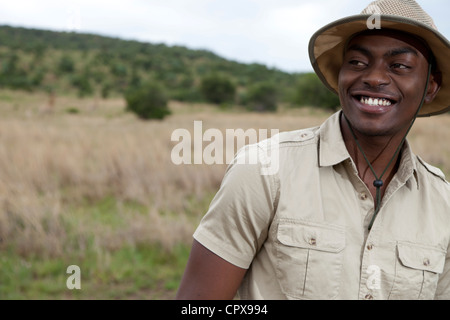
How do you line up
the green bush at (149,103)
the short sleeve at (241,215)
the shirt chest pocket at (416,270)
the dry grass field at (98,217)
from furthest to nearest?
the green bush at (149,103) < the dry grass field at (98,217) < the shirt chest pocket at (416,270) < the short sleeve at (241,215)

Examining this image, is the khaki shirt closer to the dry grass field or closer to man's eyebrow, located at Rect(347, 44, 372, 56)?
man's eyebrow, located at Rect(347, 44, 372, 56)

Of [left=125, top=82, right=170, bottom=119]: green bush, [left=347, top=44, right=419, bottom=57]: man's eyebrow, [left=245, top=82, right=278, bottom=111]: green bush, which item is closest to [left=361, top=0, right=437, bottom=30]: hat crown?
[left=347, top=44, right=419, bottom=57]: man's eyebrow

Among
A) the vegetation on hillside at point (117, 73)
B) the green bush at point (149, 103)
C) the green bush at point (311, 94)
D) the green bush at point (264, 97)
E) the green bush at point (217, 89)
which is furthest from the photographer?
the green bush at point (217, 89)

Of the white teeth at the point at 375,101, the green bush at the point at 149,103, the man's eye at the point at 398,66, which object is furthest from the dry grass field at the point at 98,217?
the green bush at the point at 149,103

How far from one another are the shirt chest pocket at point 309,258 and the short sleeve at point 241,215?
0.27ft

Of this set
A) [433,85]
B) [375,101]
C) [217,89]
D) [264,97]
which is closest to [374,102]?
[375,101]

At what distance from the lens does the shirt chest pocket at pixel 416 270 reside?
1560 mm

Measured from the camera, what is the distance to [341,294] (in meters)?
1.51

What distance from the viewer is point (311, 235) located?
1.50 meters

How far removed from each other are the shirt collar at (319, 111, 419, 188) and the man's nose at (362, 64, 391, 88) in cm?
19

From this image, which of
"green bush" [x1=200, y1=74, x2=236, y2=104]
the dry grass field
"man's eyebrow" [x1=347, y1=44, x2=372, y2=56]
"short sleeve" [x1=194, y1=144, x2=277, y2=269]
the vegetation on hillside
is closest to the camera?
"short sleeve" [x1=194, y1=144, x2=277, y2=269]

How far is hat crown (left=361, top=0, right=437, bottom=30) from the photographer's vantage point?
165cm

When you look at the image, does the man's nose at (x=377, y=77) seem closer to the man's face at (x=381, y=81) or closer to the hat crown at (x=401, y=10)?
the man's face at (x=381, y=81)

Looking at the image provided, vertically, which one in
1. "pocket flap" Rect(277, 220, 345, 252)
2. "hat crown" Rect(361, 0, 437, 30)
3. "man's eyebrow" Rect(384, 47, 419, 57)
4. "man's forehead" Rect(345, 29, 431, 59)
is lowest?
"pocket flap" Rect(277, 220, 345, 252)
